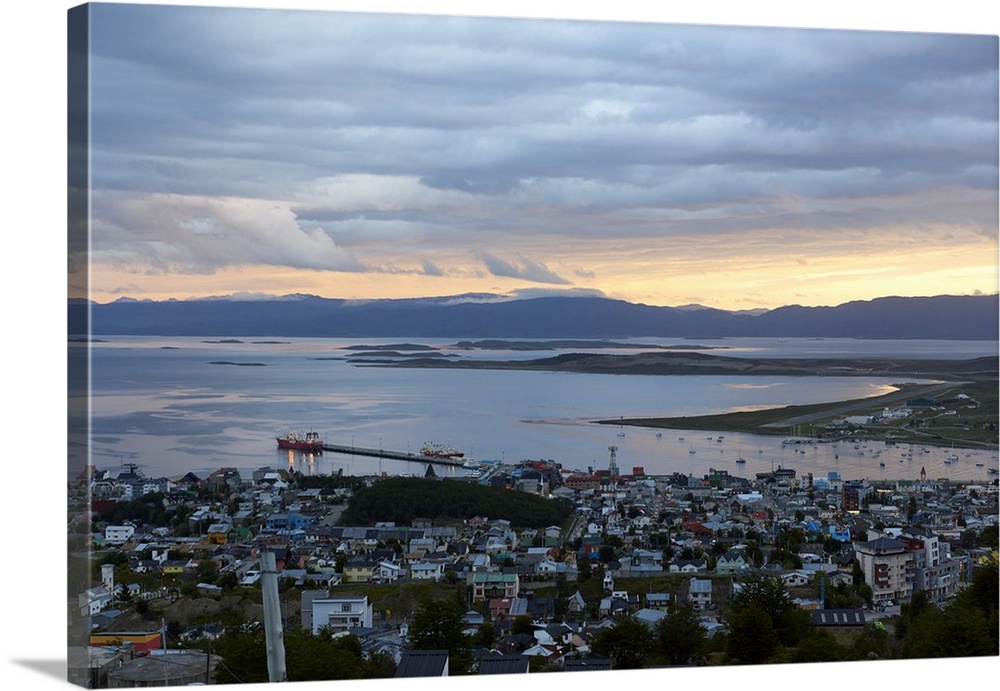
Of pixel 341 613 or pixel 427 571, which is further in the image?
pixel 427 571

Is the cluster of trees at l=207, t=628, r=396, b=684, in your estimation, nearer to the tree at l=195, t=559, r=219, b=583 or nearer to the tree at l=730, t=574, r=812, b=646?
the tree at l=195, t=559, r=219, b=583

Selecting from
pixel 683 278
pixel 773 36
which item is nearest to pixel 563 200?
pixel 683 278

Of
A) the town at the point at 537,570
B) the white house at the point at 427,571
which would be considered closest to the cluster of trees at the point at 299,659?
the town at the point at 537,570

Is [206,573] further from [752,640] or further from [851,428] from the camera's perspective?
[851,428]

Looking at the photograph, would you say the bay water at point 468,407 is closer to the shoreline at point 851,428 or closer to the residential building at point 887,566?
the shoreline at point 851,428

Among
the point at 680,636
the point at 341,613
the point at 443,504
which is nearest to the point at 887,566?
the point at 680,636

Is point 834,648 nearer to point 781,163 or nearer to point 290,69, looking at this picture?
point 781,163
